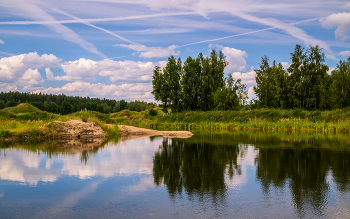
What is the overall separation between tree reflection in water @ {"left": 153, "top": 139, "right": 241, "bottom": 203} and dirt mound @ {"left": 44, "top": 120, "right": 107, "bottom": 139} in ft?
31.5

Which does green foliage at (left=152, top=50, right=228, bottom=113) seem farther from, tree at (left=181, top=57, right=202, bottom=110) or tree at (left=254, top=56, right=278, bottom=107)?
tree at (left=254, top=56, right=278, bottom=107)

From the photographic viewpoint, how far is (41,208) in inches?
229

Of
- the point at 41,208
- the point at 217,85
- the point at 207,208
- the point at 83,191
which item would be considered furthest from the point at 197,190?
the point at 217,85

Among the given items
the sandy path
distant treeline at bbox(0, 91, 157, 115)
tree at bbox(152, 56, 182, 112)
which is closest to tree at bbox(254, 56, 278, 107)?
tree at bbox(152, 56, 182, 112)

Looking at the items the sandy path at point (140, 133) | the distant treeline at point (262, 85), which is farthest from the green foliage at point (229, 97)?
the sandy path at point (140, 133)

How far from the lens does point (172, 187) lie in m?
7.37

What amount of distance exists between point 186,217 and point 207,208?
653 millimetres

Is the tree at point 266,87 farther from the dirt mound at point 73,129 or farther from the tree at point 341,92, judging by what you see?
the dirt mound at point 73,129

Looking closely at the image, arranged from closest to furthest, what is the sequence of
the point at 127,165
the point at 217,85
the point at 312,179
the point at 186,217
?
the point at 186,217
the point at 312,179
the point at 127,165
the point at 217,85

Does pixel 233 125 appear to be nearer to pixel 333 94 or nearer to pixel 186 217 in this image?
pixel 333 94

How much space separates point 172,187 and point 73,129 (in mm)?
14835

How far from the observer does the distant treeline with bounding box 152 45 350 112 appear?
4897 centimetres

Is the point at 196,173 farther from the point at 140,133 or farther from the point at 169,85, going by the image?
the point at 169,85

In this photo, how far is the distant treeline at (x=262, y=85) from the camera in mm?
48969
